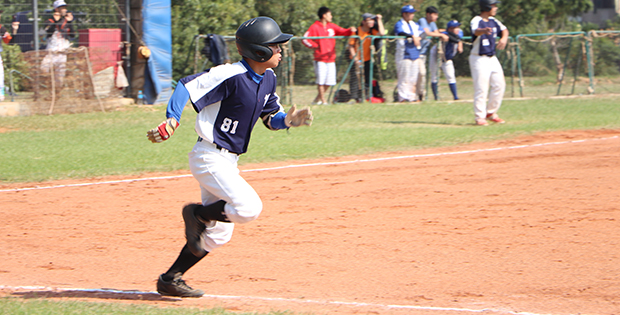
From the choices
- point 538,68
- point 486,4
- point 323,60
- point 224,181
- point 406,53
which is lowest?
point 224,181

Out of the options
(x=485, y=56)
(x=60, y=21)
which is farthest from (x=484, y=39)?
(x=60, y=21)

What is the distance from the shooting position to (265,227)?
649 cm

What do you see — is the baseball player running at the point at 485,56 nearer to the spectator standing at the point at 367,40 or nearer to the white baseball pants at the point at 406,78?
the white baseball pants at the point at 406,78

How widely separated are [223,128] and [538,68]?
55.0ft

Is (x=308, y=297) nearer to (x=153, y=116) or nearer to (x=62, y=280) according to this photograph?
(x=62, y=280)

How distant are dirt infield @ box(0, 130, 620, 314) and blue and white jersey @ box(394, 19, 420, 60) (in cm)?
766

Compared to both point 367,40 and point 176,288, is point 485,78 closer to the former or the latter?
point 367,40

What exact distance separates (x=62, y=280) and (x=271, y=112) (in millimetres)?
Answer: 2048

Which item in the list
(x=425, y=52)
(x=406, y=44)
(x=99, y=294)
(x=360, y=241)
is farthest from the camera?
(x=425, y=52)

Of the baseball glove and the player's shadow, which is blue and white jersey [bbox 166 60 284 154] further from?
the player's shadow

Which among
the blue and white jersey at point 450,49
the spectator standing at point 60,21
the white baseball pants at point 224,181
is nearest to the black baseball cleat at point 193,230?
the white baseball pants at point 224,181

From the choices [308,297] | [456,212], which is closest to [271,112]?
[308,297]

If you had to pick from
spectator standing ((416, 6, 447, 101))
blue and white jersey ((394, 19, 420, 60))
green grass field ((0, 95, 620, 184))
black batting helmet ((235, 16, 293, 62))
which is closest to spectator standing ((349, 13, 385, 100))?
blue and white jersey ((394, 19, 420, 60))

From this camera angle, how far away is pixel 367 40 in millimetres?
16922
